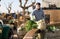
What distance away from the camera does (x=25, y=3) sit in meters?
22.0

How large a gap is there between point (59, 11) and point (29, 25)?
31.3 ft

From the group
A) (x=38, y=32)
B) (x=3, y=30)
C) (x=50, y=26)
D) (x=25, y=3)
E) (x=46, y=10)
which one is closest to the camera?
(x=38, y=32)

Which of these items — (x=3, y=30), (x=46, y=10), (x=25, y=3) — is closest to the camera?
(x=3, y=30)

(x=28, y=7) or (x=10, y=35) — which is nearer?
(x=10, y=35)

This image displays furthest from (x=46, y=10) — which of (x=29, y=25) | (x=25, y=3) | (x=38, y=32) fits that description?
(x=38, y=32)

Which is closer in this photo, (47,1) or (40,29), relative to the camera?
(40,29)

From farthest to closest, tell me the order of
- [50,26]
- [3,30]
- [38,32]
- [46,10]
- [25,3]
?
[25,3] → [46,10] → [3,30] → [50,26] → [38,32]

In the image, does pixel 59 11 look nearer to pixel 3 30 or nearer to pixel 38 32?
pixel 3 30

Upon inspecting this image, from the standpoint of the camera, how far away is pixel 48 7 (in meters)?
15.4

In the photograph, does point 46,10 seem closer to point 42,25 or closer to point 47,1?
point 47,1

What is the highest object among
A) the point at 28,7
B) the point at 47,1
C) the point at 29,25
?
the point at 29,25

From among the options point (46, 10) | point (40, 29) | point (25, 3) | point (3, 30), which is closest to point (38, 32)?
point (40, 29)

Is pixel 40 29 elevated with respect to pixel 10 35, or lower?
elevated

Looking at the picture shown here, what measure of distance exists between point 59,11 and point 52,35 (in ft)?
28.9
